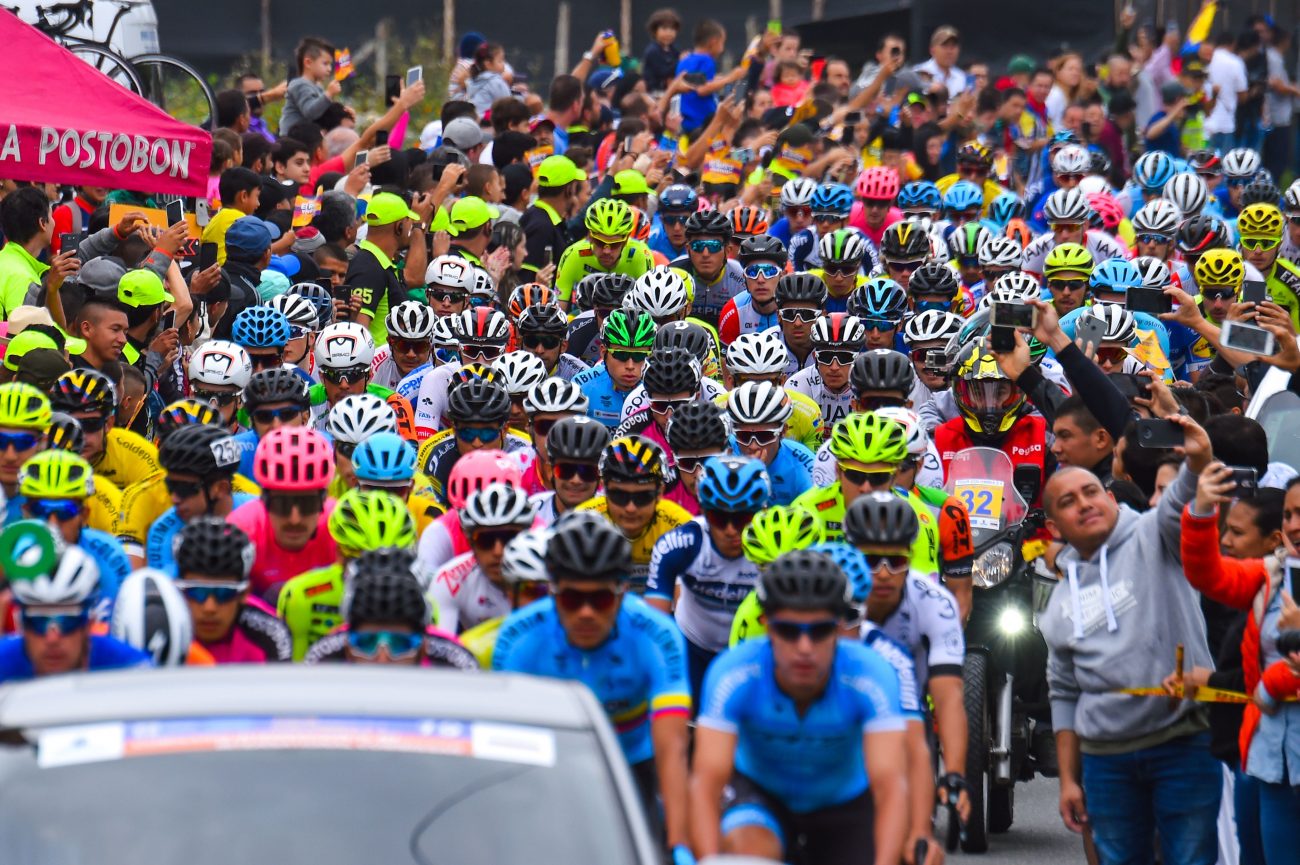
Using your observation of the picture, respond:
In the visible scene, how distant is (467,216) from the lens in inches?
629

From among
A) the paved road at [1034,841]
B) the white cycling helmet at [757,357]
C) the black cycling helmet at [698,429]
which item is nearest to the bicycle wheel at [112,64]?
the white cycling helmet at [757,357]

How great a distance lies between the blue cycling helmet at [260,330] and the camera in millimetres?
12539

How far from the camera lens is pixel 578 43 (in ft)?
100

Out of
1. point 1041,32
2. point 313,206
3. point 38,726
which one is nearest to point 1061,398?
point 313,206

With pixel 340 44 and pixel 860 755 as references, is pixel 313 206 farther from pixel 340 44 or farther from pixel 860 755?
pixel 340 44

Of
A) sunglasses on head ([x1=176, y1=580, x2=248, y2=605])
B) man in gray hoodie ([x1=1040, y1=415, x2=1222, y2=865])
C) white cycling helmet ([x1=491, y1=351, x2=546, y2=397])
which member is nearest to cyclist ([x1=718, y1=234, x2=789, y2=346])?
white cycling helmet ([x1=491, y1=351, x2=546, y2=397])

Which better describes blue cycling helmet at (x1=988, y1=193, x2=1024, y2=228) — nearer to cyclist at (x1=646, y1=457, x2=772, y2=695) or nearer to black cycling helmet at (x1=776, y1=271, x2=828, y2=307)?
black cycling helmet at (x1=776, y1=271, x2=828, y2=307)

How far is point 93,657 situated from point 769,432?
4.77 meters

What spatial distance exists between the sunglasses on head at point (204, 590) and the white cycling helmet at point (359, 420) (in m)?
3.25

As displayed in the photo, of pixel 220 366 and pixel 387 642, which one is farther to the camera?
pixel 220 366

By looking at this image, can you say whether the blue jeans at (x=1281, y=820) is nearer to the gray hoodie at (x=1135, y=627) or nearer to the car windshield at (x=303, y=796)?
the gray hoodie at (x=1135, y=627)

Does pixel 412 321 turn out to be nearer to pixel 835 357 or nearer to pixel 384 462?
pixel 835 357

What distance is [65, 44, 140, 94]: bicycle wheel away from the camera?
51.1ft

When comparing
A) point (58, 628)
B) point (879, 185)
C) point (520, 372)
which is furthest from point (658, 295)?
point (58, 628)
